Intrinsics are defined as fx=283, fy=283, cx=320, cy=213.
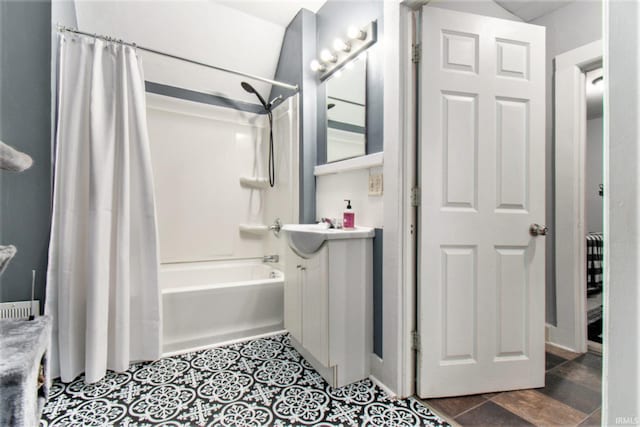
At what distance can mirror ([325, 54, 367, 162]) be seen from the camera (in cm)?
186

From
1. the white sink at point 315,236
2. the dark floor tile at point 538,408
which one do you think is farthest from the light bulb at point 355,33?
the dark floor tile at point 538,408

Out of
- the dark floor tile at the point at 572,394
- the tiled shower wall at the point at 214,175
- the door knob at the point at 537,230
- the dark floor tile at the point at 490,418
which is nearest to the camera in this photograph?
the dark floor tile at the point at 490,418

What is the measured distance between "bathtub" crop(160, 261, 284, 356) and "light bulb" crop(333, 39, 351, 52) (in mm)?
1795

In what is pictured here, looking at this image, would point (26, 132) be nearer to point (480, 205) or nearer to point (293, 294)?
point (293, 294)

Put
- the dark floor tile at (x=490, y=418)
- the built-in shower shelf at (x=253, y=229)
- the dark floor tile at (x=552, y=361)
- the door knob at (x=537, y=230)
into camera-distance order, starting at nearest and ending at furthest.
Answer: the dark floor tile at (x=490, y=418), the door knob at (x=537, y=230), the dark floor tile at (x=552, y=361), the built-in shower shelf at (x=253, y=229)

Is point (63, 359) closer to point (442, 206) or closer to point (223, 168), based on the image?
point (223, 168)

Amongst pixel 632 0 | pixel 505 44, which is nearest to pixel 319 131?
pixel 505 44

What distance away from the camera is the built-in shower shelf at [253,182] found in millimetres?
2947

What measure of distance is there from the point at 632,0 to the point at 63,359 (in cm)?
259

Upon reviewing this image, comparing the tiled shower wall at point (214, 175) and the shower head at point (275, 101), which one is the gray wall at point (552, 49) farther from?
the shower head at point (275, 101)

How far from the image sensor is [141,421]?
4.24ft

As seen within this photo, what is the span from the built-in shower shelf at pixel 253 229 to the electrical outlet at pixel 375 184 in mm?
1480

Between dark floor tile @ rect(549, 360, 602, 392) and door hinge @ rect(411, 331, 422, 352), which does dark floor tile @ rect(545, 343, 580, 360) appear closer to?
dark floor tile @ rect(549, 360, 602, 392)

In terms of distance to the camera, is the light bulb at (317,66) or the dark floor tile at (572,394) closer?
the dark floor tile at (572,394)
